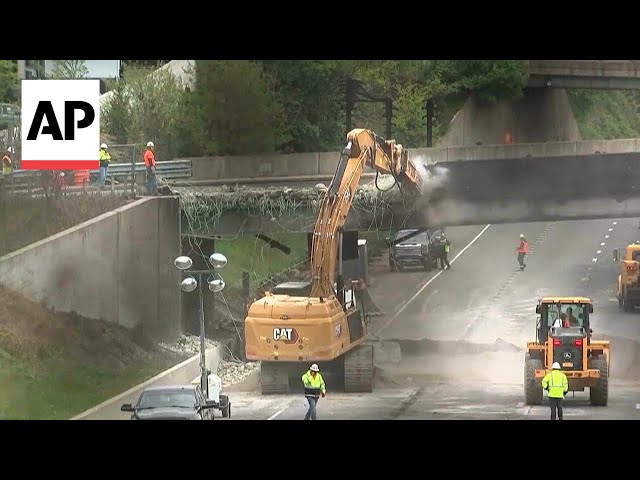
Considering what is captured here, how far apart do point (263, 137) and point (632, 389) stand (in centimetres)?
779

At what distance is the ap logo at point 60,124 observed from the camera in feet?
110

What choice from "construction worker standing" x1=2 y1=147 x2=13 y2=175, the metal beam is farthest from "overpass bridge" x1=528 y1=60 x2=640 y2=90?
"construction worker standing" x1=2 y1=147 x2=13 y2=175

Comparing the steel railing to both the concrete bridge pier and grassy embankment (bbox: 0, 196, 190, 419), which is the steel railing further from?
the concrete bridge pier

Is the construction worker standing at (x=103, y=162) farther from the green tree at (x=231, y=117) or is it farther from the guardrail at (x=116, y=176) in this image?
the green tree at (x=231, y=117)

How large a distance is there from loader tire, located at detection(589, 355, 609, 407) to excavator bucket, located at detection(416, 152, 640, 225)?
3.41 m

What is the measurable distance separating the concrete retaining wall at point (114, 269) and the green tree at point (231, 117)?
1.32 m

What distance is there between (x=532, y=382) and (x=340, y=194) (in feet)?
15.6

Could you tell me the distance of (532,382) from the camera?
3356 centimetres

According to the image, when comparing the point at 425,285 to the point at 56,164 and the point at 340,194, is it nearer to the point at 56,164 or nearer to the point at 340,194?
the point at 340,194

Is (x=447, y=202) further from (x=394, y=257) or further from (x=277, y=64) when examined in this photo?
(x=277, y=64)

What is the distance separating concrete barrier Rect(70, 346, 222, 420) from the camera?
3300 centimetres
